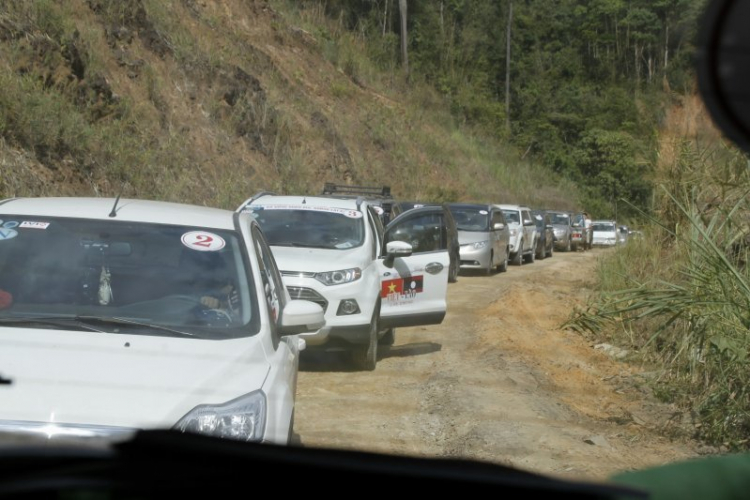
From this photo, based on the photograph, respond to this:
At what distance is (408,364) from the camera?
1055 centimetres

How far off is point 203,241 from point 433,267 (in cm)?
573

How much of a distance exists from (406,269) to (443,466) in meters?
9.00

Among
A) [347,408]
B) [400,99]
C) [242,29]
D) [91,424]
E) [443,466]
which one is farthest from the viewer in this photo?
[400,99]

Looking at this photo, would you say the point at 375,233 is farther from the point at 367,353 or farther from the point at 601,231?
the point at 601,231

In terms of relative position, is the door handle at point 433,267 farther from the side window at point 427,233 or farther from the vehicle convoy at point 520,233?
the vehicle convoy at point 520,233

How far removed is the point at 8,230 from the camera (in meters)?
5.37

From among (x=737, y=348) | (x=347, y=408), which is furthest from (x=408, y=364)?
(x=737, y=348)

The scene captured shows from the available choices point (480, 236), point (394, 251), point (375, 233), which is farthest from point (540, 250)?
point (394, 251)

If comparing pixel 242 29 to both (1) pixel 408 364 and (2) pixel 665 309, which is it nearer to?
(1) pixel 408 364

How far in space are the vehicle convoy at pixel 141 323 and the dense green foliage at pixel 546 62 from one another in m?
39.8

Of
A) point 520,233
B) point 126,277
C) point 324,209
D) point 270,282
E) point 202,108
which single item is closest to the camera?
point 126,277

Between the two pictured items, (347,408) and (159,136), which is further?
(159,136)

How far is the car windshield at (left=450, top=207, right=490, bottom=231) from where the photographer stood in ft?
75.1

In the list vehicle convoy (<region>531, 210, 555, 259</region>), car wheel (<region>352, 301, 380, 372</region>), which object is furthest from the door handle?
vehicle convoy (<region>531, 210, 555, 259</region>)
